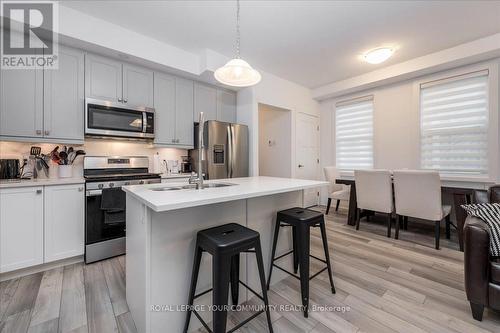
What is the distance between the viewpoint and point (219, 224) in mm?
1497

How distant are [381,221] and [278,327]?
3.16 metres

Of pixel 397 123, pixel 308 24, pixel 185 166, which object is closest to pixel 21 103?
pixel 185 166

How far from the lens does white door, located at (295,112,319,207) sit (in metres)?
4.58

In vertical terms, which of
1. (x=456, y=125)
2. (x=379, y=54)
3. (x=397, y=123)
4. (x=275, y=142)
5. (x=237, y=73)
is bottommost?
(x=275, y=142)

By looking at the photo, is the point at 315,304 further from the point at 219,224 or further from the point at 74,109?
the point at 74,109

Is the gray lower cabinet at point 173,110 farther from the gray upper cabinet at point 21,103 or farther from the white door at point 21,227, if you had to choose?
the white door at point 21,227

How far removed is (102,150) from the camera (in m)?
2.88

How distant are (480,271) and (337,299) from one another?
0.98 meters

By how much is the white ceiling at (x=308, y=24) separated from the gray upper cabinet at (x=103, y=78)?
0.49 metres

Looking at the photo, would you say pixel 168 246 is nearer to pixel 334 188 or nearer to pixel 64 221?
pixel 64 221

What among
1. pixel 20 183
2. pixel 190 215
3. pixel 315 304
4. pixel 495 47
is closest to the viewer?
pixel 190 215

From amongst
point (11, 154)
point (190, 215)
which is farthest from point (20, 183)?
point (190, 215)

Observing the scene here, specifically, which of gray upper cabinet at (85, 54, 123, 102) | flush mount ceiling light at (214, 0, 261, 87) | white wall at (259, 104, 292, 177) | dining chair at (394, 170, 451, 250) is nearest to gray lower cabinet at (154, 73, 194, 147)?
gray upper cabinet at (85, 54, 123, 102)

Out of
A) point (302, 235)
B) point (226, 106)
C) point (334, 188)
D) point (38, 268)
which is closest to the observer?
point (302, 235)
